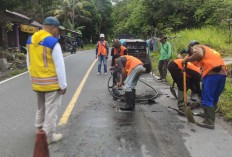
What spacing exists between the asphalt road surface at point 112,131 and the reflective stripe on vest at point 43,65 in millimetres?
954

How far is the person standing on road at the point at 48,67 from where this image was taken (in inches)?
131

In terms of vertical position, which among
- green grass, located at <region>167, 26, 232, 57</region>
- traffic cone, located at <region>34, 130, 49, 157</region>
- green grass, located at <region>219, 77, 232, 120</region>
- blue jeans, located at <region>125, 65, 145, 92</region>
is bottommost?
green grass, located at <region>219, 77, 232, 120</region>

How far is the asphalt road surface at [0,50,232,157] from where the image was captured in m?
3.42

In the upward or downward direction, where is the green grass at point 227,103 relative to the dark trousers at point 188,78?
downward

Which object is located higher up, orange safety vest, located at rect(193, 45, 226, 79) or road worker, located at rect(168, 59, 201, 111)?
orange safety vest, located at rect(193, 45, 226, 79)

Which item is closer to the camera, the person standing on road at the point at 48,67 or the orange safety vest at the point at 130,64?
the person standing on road at the point at 48,67

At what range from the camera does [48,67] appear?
3393 millimetres

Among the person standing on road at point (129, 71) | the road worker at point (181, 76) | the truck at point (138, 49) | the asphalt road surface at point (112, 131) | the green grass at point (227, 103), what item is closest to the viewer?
the asphalt road surface at point (112, 131)

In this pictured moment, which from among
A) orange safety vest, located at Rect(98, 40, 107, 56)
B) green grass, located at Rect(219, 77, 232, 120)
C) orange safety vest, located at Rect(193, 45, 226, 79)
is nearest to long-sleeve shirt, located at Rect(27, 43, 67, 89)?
orange safety vest, located at Rect(193, 45, 226, 79)

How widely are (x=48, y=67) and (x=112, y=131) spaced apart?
1.64 metres

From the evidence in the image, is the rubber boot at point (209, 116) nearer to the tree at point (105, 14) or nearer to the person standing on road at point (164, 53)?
the person standing on road at point (164, 53)

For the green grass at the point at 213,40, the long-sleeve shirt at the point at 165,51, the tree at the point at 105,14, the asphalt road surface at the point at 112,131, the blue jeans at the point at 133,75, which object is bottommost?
the asphalt road surface at the point at 112,131

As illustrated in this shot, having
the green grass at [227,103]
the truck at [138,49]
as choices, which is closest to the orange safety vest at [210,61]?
the green grass at [227,103]

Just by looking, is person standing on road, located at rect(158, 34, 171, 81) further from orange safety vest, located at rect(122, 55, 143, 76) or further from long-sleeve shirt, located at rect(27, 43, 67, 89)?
long-sleeve shirt, located at rect(27, 43, 67, 89)
